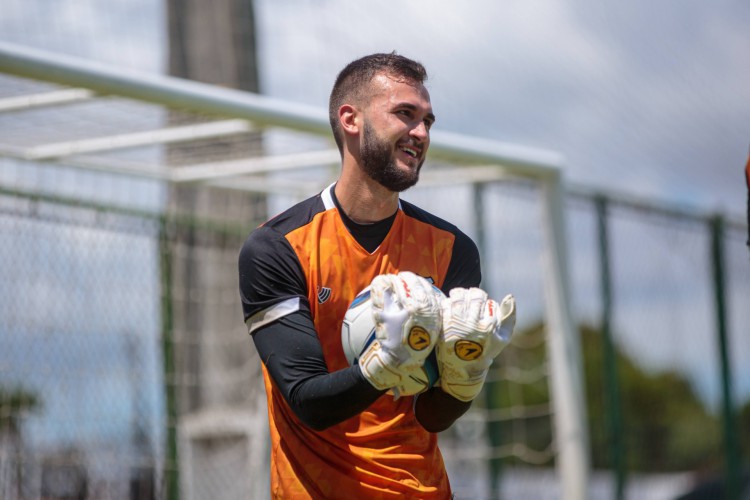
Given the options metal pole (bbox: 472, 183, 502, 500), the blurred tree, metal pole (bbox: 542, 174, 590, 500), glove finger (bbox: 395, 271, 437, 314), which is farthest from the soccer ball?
metal pole (bbox: 472, 183, 502, 500)

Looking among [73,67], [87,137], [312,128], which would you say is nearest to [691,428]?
[312,128]

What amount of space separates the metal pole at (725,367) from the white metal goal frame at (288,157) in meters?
2.85

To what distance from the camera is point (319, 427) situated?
3352mm

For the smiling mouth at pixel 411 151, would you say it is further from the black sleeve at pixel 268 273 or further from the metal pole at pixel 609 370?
the metal pole at pixel 609 370

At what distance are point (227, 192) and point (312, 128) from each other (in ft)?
8.14

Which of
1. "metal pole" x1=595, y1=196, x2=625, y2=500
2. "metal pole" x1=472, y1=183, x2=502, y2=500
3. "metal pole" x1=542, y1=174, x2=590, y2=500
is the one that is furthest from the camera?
"metal pole" x1=595, y1=196, x2=625, y2=500

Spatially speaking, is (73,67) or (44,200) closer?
(73,67)

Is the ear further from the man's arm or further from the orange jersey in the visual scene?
the man's arm

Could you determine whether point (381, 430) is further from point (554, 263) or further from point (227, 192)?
point (227, 192)

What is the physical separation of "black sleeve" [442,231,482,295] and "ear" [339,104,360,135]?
0.52m

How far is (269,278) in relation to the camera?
3.52 m

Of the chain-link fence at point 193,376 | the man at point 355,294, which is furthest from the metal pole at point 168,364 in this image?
the man at point 355,294

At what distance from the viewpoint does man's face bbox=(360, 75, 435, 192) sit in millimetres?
3627

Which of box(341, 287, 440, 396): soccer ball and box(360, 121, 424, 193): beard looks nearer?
box(341, 287, 440, 396): soccer ball
